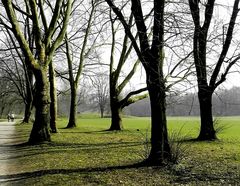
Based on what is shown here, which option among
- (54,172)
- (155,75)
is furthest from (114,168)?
(155,75)

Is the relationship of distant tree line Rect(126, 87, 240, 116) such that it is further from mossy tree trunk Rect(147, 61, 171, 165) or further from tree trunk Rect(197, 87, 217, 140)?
mossy tree trunk Rect(147, 61, 171, 165)

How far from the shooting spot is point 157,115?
10.7 meters

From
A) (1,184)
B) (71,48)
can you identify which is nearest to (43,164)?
(1,184)

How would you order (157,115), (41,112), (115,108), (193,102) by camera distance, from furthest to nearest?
1. (115,108)
2. (41,112)
3. (193,102)
4. (157,115)

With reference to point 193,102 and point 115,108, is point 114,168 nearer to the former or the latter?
point 193,102

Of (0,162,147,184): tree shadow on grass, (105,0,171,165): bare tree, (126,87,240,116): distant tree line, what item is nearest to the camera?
(0,162,147,184): tree shadow on grass

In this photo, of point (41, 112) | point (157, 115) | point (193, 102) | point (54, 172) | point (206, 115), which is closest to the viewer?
point (54, 172)

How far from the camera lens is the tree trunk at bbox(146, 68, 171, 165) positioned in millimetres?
10727

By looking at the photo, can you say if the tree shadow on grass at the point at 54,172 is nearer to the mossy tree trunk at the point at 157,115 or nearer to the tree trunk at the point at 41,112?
the mossy tree trunk at the point at 157,115

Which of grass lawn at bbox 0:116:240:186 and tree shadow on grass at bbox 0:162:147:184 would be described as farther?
tree shadow on grass at bbox 0:162:147:184

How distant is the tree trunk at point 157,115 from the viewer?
10.7 metres

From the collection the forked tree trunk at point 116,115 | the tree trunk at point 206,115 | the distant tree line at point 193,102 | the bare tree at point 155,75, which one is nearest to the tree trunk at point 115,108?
the forked tree trunk at point 116,115

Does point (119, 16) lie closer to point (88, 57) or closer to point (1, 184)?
point (1, 184)

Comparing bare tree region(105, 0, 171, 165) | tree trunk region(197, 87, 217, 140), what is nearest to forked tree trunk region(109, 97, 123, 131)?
tree trunk region(197, 87, 217, 140)
